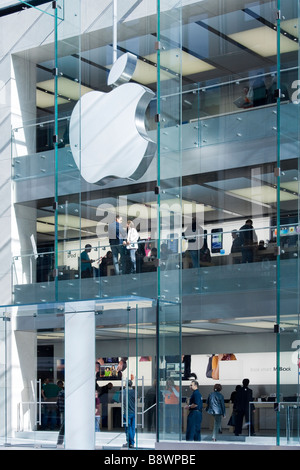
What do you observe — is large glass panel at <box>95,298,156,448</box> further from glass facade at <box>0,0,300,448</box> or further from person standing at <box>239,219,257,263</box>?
person standing at <box>239,219,257,263</box>

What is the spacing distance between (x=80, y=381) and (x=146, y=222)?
2646 millimetres

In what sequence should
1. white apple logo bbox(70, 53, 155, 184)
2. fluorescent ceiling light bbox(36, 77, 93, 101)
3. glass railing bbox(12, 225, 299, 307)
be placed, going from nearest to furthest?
glass railing bbox(12, 225, 299, 307) → white apple logo bbox(70, 53, 155, 184) → fluorescent ceiling light bbox(36, 77, 93, 101)

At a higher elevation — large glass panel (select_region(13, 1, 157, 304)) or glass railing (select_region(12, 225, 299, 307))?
large glass panel (select_region(13, 1, 157, 304))

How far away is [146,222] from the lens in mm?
13219

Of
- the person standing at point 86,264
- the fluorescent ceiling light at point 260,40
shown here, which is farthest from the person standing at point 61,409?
the fluorescent ceiling light at point 260,40

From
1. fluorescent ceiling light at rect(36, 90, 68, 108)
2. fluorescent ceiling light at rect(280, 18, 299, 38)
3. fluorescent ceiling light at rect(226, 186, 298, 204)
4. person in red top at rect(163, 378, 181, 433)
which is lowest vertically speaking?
person in red top at rect(163, 378, 181, 433)

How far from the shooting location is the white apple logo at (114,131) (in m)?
13.5

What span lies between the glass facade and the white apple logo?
0.02 meters

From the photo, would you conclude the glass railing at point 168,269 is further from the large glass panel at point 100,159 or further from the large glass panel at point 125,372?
the large glass panel at point 125,372

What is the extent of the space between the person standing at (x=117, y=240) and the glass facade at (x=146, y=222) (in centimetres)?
2

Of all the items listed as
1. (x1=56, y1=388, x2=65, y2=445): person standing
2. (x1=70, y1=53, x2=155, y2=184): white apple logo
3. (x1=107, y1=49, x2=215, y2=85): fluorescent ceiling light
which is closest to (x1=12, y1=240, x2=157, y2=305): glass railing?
(x1=70, y1=53, x2=155, y2=184): white apple logo

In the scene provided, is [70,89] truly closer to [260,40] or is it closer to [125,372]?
[125,372]

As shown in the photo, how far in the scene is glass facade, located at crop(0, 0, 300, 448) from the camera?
12.4 m

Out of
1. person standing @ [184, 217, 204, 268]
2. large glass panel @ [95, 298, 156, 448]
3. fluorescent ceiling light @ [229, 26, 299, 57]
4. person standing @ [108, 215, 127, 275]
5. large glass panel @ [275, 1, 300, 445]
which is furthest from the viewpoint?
fluorescent ceiling light @ [229, 26, 299, 57]
